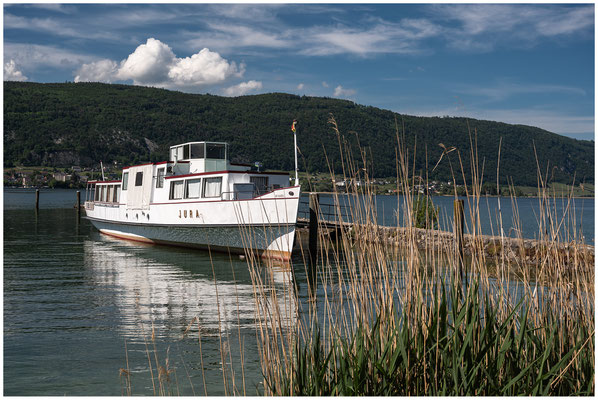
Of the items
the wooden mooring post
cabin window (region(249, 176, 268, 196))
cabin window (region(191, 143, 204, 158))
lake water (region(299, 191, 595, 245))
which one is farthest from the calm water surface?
cabin window (region(191, 143, 204, 158))

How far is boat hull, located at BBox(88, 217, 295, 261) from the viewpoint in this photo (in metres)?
16.5

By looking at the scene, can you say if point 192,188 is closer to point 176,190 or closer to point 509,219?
point 176,190

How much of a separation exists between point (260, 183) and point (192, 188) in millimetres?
2394

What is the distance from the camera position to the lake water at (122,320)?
20.1ft

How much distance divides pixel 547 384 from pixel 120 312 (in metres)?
8.09

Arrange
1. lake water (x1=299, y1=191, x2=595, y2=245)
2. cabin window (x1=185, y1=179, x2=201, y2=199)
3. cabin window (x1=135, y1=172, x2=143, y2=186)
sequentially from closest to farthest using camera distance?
lake water (x1=299, y1=191, x2=595, y2=245), cabin window (x1=185, y1=179, x2=201, y2=199), cabin window (x1=135, y1=172, x2=143, y2=186)

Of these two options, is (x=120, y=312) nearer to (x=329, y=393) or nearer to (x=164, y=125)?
(x=329, y=393)

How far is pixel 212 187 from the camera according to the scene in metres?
18.0

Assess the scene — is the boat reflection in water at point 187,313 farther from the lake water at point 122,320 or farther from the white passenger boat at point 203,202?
the white passenger boat at point 203,202

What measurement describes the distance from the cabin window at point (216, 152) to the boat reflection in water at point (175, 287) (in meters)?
3.61

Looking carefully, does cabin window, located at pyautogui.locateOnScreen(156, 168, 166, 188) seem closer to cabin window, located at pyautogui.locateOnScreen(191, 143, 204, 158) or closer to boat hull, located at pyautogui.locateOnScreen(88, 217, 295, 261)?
cabin window, located at pyautogui.locateOnScreen(191, 143, 204, 158)

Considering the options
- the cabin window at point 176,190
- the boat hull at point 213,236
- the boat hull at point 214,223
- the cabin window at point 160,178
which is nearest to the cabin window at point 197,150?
the cabin window at point 160,178

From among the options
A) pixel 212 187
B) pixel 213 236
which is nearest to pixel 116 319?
pixel 213 236

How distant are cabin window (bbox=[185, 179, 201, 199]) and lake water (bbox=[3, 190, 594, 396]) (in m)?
2.04
